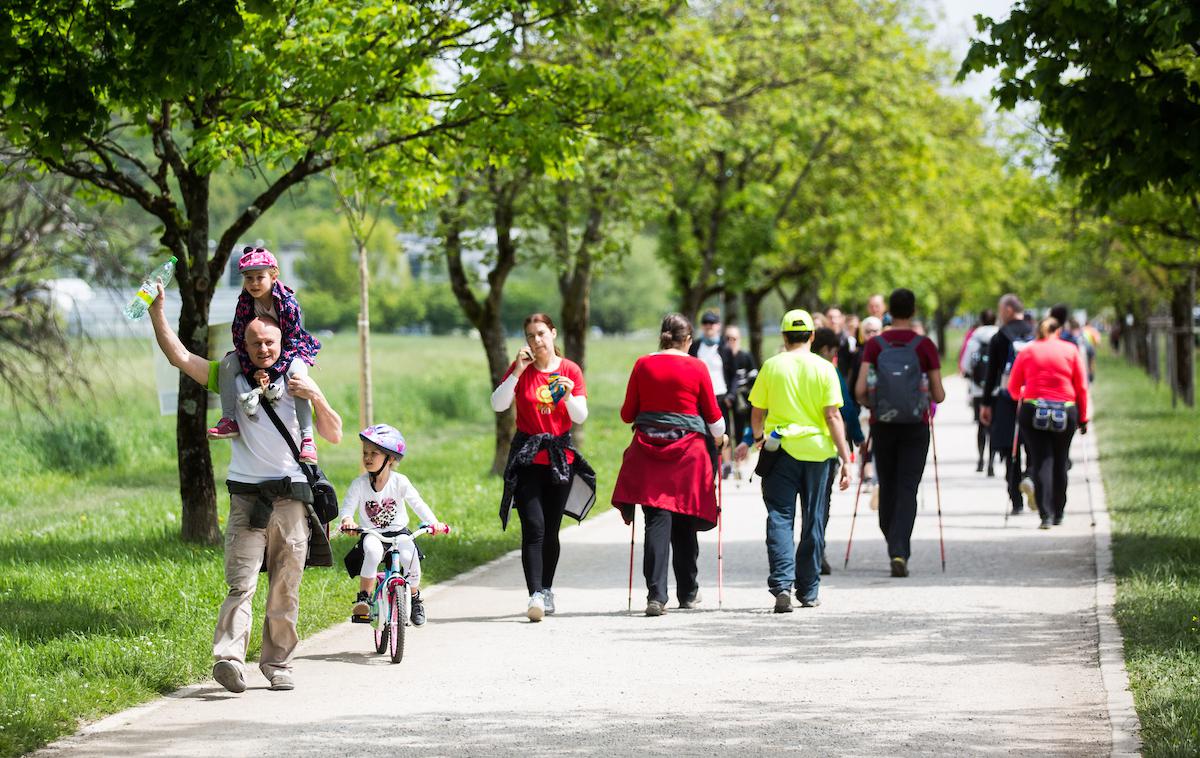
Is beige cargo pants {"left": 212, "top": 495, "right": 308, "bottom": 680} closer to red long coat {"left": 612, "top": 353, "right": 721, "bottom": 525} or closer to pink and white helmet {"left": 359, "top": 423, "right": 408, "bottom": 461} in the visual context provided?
pink and white helmet {"left": 359, "top": 423, "right": 408, "bottom": 461}

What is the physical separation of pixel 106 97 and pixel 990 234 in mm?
47862

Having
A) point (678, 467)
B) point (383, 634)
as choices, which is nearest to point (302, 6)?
point (678, 467)

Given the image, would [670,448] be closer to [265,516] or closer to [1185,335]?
[265,516]

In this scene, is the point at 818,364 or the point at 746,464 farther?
the point at 746,464

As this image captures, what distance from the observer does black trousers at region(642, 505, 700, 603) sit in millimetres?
9742

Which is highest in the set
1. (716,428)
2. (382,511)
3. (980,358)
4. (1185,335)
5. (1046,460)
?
(1185,335)

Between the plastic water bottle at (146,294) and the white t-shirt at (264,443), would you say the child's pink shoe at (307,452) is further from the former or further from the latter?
the plastic water bottle at (146,294)

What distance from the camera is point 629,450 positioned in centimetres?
985

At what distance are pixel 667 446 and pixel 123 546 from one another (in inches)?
182

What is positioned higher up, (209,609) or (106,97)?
(106,97)

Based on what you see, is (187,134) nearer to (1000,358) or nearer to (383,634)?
(383,634)

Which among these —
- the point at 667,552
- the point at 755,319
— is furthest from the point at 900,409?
the point at 755,319

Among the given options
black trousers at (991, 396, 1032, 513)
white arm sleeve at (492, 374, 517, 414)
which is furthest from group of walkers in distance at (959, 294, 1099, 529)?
white arm sleeve at (492, 374, 517, 414)

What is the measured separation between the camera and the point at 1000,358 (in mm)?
15375
